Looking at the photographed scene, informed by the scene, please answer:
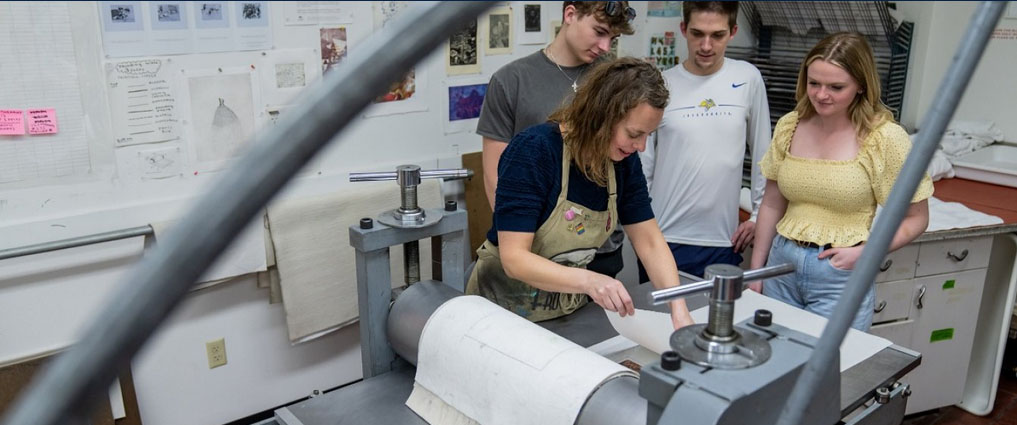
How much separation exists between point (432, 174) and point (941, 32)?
8.20 ft

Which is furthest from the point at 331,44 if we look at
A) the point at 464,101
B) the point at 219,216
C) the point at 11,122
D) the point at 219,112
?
the point at 219,216

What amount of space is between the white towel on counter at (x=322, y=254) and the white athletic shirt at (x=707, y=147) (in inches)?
32.3

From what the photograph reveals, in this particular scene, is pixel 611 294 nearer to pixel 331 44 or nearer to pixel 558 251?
pixel 558 251

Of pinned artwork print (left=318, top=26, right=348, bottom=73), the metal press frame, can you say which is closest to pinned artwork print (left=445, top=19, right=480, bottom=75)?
pinned artwork print (left=318, top=26, right=348, bottom=73)

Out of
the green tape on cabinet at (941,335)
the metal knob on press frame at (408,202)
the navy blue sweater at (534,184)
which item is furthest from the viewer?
the green tape on cabinet at (941,335)

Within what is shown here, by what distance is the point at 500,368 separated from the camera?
1104mm

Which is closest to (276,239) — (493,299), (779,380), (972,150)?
(493,299)

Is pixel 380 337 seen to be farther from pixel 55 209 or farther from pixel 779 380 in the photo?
pixel 55 209

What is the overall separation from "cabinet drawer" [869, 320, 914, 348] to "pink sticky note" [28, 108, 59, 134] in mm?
2299

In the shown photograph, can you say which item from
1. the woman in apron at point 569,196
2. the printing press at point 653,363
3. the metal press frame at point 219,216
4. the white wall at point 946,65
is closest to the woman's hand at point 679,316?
the woman in apron at point 569,196

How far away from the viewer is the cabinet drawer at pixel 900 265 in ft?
7.69

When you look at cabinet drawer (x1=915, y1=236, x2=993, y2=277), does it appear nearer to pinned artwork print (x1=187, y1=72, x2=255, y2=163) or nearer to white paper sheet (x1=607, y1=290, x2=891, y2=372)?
white paper sheet (x1=607, y1=290, x2=891, y2=372)

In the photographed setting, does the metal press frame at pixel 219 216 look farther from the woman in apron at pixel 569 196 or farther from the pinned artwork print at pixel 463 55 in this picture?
the pinned artwork print at pixel 463 55

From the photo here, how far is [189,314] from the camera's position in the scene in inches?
94.3
